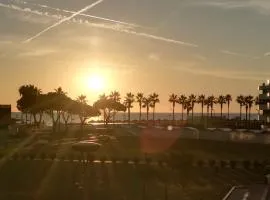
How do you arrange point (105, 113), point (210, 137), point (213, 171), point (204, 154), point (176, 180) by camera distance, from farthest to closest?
point (105, 113) < point (210, 137) < point (204, 154) < point (213, 171) < point (176, 180)

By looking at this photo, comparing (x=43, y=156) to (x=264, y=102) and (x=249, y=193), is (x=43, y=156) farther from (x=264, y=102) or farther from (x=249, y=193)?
(x=264, y=102)

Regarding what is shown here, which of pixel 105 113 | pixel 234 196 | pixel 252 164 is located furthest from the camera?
pixel 105 113

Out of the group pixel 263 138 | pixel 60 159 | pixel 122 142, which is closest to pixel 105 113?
pixel 122 142

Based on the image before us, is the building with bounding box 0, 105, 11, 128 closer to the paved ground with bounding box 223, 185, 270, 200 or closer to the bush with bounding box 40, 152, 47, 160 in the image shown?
the bush with bounding box 40, 152, 47, 160

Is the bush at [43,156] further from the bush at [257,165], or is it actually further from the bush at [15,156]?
the bush at [257,165]

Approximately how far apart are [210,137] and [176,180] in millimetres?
39590

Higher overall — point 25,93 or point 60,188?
point 25,93

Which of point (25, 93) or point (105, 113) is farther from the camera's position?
point (105, 113)

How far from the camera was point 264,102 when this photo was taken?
534ft

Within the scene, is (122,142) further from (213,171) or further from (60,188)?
(60,188)

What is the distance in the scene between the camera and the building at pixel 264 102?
158 m

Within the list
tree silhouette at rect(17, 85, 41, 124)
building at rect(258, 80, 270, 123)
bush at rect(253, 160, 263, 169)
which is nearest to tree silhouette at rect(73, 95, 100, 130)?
tree silhouette at rect(17, 85, 41, 124)

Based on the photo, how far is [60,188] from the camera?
38.0 meters

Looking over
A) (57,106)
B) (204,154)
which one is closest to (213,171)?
(204,154)
